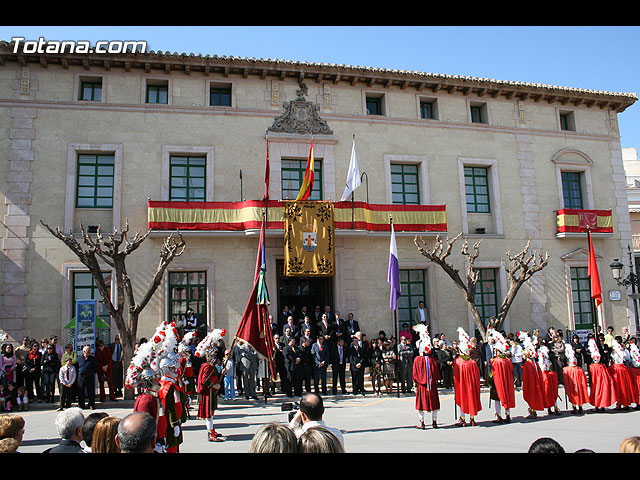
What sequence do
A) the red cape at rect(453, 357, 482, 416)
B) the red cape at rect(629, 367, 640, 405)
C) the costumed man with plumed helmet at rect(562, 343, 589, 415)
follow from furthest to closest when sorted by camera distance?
the red cape at rect(629, 367, 640, 405) → the costumed man with plumed helmet at rect(562, 343, 589, 415) → the red cape at rect(453, 357, 482, 416)

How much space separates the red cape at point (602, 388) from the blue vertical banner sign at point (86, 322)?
13239mm

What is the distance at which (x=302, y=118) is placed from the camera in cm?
2067

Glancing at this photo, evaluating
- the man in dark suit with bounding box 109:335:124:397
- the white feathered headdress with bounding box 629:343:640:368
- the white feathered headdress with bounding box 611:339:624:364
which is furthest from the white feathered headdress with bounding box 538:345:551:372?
the man in dark suit with bounding box 109:335:124:397

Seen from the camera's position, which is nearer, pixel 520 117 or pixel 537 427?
pixel 537 427

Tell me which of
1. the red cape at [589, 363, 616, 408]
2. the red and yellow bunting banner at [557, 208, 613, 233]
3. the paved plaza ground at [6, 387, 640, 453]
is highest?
the red and yellow bunting banner at [557, 208, 613, 233]

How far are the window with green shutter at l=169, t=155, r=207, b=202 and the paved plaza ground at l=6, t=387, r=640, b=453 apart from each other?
27.2ft

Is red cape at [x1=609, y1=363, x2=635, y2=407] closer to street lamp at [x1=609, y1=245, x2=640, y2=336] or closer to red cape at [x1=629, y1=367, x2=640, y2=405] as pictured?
red cape at [x1=629, y1=367, x2=640, y2=405]

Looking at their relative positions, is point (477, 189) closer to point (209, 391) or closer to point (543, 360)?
point (543, 360)

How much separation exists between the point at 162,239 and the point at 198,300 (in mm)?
2569

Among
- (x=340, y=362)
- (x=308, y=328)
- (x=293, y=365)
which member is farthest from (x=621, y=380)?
(x=293, y=365)

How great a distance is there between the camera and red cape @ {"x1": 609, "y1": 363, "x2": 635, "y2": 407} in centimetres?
1279
